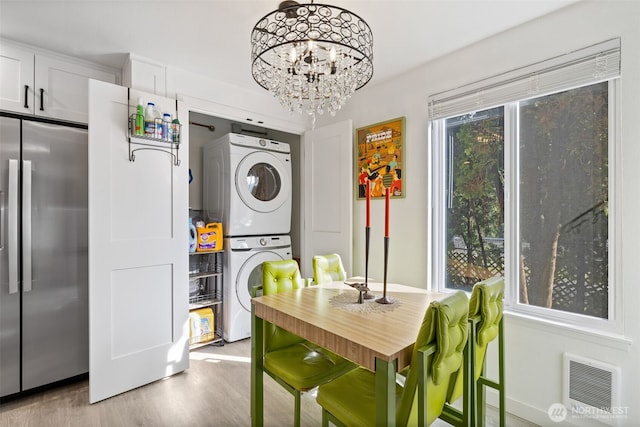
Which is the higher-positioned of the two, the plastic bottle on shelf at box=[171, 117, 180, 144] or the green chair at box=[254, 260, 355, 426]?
the plastic bottle on shelf at box=[171, 117, 180, 144]

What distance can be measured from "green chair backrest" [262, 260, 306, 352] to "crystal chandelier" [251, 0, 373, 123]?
97cm

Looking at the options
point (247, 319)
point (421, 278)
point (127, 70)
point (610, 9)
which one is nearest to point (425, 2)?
point (610, 9)

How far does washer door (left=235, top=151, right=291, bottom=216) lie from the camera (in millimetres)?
3008

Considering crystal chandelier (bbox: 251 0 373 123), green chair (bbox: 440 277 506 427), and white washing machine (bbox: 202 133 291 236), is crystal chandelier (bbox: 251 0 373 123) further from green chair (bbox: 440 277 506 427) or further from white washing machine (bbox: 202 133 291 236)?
white washing machine (bbox: 202 133 291 236)

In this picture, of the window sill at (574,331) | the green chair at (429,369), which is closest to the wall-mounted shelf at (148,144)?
the green chair at (429,369)

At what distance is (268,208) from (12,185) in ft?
6.14

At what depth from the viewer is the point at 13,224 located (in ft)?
6.39

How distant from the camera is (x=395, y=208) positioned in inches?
103

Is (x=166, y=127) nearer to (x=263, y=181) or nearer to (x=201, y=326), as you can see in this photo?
(x=263, y=181)

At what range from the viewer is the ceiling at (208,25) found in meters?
1.71

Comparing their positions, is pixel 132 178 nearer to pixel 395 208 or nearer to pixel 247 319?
pixel 247 319

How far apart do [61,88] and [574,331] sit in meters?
3.57

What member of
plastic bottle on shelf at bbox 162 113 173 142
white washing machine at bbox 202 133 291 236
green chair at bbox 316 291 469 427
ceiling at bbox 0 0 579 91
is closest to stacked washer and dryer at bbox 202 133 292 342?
white washing machine at bbox 202 133 291 236

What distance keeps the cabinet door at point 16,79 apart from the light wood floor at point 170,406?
6.22 ft
